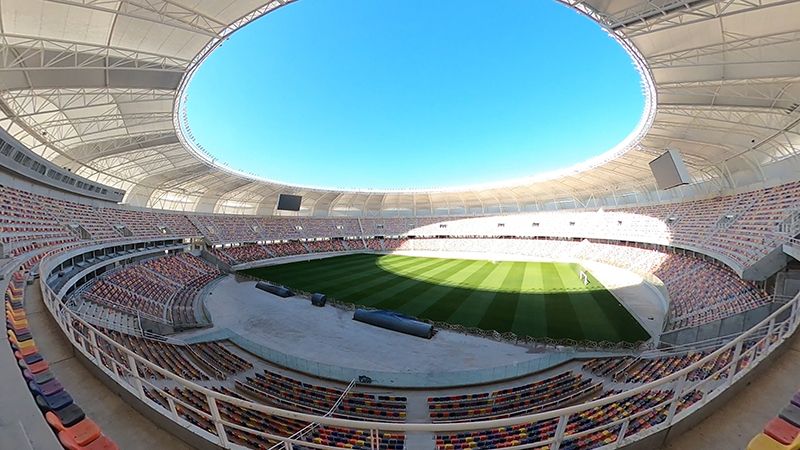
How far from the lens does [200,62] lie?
729 inches

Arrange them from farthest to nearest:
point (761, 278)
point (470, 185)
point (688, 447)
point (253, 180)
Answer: point (470, 185) → point (253, 180) → point (761, 278) → point (688, 447)

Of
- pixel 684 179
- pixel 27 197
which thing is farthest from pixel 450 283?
pixel 27 197

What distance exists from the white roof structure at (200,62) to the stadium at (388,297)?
15 centimetres

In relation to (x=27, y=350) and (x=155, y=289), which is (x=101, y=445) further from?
(x=155, y=289)

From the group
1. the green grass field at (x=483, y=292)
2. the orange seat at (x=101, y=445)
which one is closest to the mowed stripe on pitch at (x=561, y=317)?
the green grass field at (x=483, y=292)

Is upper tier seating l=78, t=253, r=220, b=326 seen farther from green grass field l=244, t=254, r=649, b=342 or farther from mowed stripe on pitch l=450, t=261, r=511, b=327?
mowed stripe on pitch l=450, t=261, r=511, b=327

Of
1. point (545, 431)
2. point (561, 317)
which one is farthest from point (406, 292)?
point (545, 431)

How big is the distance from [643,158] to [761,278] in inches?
822

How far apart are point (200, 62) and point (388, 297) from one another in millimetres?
20550

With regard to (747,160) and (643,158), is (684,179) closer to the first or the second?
(747,160)

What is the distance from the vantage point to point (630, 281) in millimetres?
28250

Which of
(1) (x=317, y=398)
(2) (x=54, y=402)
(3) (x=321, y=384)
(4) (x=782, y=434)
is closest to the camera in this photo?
(4) (x=782, y=434)

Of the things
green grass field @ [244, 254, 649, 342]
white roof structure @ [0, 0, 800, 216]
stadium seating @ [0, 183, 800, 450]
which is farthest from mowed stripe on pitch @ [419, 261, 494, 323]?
white roof structure @ [0, 0, 800, 216]

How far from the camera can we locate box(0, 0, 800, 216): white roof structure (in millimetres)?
13367
